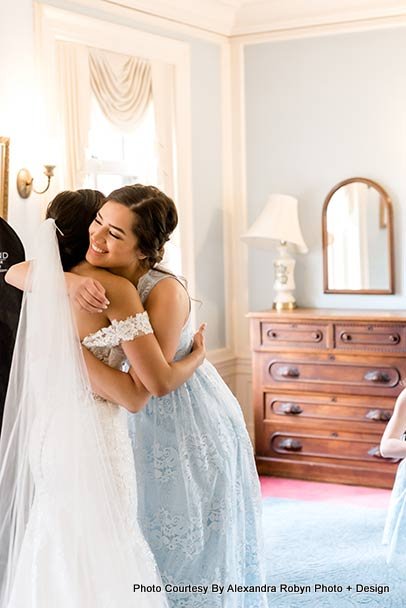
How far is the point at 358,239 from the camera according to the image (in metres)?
5.88

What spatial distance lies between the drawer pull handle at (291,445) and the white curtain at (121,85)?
212cm

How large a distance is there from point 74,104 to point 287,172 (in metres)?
1.76

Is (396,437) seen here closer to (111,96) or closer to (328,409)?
(328,409)

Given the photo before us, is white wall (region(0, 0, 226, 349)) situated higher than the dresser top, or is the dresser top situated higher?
white wall (region(0, 0, 226, 349))

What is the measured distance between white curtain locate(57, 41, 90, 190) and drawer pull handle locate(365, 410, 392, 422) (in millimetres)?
2132

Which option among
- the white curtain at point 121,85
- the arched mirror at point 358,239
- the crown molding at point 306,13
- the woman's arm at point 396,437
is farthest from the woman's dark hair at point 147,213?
the crown molding at point 306,13

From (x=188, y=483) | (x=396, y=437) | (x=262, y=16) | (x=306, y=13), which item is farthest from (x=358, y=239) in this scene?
(x=188, y=483)

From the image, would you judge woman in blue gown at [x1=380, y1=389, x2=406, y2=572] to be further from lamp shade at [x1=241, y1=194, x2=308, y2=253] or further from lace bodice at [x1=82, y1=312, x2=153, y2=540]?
lamp shade at [x1=241, y1=194, x2=308, y2=253]

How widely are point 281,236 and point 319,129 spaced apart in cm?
79

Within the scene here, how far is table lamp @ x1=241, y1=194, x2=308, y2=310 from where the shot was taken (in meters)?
5.82

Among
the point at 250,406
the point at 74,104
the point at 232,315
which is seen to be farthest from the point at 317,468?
the point at 74,104

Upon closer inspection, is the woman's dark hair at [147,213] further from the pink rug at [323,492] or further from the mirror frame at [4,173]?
the pink rug at [323,492]

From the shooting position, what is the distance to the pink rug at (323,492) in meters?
5.21

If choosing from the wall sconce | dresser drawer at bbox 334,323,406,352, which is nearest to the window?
the wall sconce
